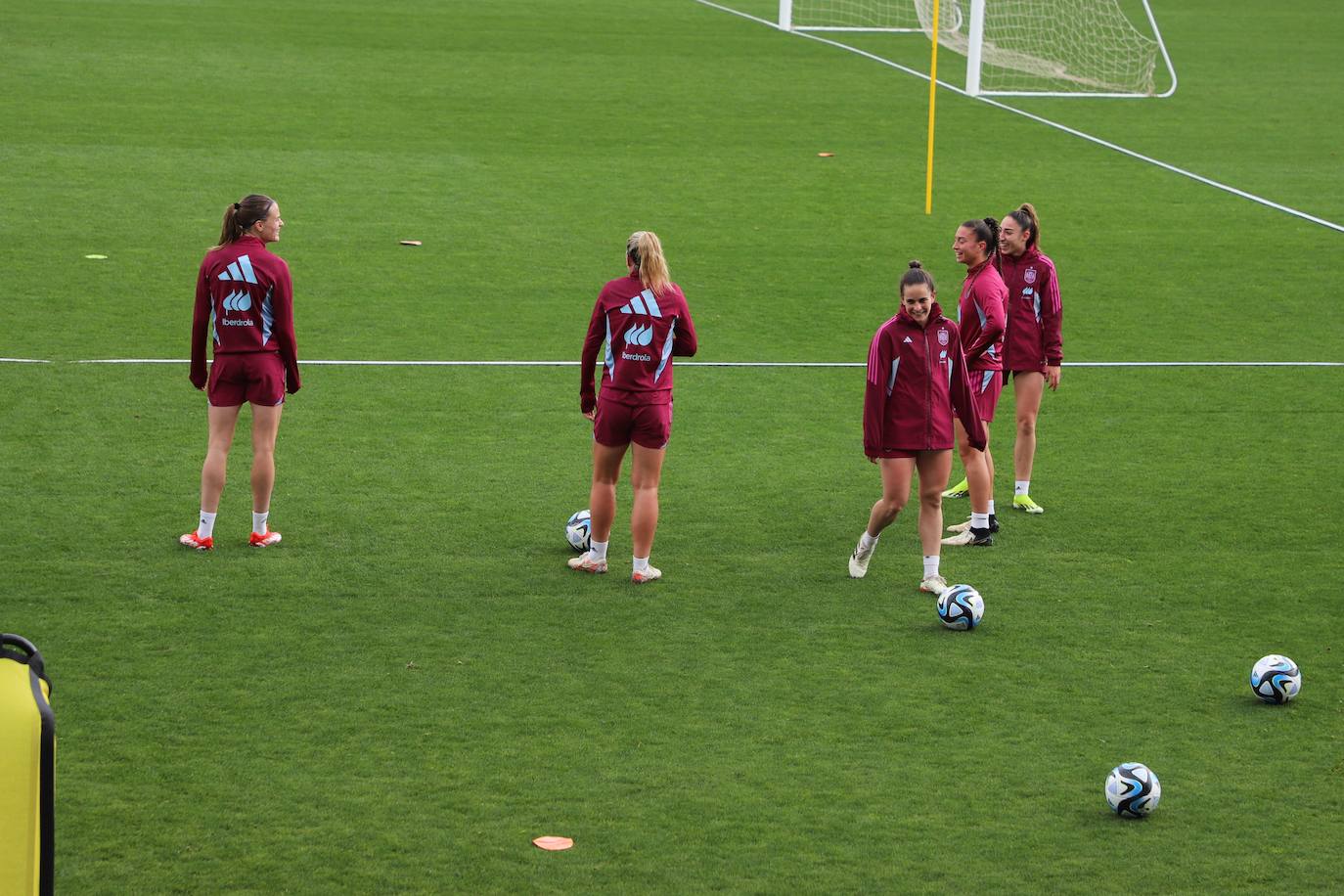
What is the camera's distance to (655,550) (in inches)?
397

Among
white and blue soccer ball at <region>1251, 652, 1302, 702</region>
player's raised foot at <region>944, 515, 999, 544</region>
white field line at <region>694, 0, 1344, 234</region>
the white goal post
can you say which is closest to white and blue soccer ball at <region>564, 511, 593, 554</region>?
player's raised foot at <region>944, 515, 999, 544</region>

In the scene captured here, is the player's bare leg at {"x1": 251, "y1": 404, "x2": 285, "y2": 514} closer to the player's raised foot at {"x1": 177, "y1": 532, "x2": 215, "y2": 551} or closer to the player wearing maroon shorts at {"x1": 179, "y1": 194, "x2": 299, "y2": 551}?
the player wearing maroon shorts at {"x1": 179, "y1": 194, "x2": 299, "y2": 551}

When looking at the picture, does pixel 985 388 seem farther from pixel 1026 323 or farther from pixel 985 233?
pixel 985 233

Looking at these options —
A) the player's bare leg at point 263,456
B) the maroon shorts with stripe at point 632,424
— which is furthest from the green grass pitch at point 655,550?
the maroon shorts with stripe at point 632,424

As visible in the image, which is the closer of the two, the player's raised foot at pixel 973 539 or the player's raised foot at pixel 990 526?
the player's raised foot at pixel 973 539

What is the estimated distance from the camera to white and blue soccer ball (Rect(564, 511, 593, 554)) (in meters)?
9.88

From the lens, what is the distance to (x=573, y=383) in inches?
541

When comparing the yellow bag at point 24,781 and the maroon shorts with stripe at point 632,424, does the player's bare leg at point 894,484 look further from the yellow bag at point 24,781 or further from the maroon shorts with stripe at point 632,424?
the yellow bag at point 24,781

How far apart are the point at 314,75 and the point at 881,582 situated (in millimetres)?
19771

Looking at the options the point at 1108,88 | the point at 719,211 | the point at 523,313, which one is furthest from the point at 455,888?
the point at 1108,88

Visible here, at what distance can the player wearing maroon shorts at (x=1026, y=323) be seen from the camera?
1092cm

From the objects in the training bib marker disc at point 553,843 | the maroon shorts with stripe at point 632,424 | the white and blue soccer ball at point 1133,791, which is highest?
the maroon shorts with stripe at point 632,424

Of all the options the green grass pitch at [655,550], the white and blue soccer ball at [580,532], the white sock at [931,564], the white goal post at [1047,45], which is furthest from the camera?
the white goal post at [1047,45]

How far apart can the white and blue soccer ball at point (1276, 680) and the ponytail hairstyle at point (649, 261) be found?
3630 mm
